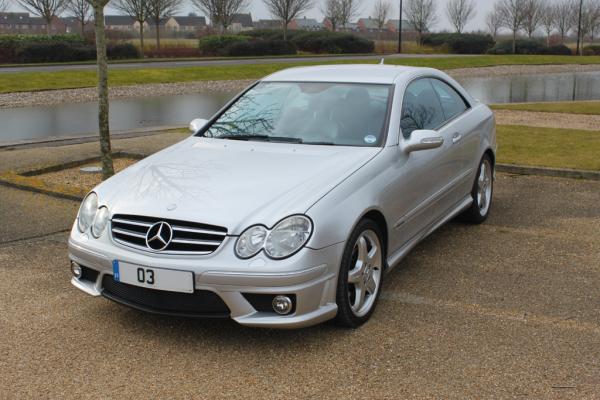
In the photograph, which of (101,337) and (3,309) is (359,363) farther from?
(3,309)

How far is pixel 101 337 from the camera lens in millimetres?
4055

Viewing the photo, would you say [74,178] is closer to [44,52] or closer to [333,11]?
[44,52]

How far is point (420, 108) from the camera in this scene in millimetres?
5402

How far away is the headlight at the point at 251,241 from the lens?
3638 millimetres

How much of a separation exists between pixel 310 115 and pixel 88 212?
5.68 feet

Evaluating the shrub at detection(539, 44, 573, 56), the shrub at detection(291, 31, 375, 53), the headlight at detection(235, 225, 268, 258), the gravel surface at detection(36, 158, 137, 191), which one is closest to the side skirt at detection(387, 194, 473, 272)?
the headlight at detection(235, 225, 268, 258)

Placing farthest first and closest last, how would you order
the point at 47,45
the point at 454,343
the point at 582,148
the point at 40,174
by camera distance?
1. the point at 47,45
2. the point at 582,148
3. the point at 40,174
4. the point at 454,343

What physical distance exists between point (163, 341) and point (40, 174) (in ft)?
17.6

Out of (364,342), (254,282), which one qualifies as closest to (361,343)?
(364,342)

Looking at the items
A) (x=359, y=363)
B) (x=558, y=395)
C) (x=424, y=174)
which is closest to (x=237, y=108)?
(x=424, y=174)

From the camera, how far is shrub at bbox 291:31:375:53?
168 feet

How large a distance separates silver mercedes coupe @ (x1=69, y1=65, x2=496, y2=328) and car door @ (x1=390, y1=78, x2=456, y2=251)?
15 mm

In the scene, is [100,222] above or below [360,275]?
above

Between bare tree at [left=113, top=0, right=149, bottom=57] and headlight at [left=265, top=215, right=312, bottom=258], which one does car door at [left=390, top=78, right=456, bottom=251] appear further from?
bare tree at [left=113, top=0, right=149, bottom=57]
